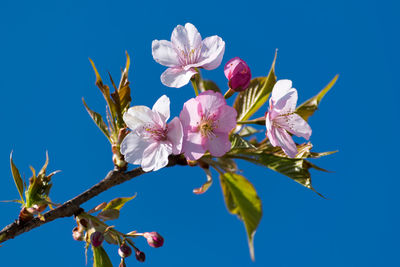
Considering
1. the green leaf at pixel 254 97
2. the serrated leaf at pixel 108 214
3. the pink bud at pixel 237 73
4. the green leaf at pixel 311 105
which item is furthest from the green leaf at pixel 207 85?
the serrated leaf at pixel 108 214

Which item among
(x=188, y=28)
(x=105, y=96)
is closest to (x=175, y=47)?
(x=188, y=28)

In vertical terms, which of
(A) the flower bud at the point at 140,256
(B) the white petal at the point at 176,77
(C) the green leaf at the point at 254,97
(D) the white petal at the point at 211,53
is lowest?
(A) the flower bud at the point at 140,256

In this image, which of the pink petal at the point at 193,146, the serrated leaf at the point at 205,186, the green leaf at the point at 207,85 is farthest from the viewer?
the green leaf at the point at 207,85

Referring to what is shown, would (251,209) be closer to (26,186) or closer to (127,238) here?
(127,238)

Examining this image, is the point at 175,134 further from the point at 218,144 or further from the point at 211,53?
the point at 211,53

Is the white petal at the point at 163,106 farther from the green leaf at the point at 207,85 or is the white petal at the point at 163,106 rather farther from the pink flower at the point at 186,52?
the green leaf at the point at 207,85

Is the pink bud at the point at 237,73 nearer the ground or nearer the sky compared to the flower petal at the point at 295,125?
nearer the sky

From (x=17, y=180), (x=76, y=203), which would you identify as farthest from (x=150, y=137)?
(x=17, y=180)
